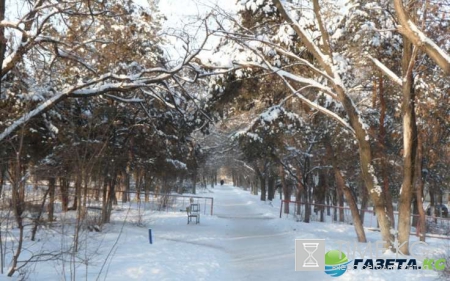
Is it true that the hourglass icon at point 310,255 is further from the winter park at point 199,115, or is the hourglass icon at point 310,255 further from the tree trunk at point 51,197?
the tree trunk at point 51,197

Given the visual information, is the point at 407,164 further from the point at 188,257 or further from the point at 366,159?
the point at 188,257

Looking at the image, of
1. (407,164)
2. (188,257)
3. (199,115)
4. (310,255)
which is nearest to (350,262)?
(310,255)

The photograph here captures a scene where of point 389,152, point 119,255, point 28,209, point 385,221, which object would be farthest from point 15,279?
point 389,152

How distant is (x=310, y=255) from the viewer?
30.8ft

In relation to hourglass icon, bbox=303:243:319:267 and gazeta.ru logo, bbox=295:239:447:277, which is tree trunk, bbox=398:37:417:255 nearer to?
gazeta.ru logo, bbox=295:239:447:277

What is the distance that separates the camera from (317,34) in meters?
11.3

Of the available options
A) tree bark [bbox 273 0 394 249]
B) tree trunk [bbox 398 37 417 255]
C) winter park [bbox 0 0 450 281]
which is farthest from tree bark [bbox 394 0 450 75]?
tree bark [bbox 273 0 394 249]

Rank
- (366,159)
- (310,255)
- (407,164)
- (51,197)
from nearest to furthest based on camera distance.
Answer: (310,255) < (407,164) < (51,197) < (366,159)

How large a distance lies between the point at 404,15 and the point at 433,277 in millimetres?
4928

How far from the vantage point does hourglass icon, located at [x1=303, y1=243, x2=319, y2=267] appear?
884 centimetres

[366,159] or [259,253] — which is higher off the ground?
[366,159]

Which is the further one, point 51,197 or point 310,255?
point 51,197

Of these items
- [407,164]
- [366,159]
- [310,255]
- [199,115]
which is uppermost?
[199,115]

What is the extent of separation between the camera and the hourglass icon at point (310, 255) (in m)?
8.84
